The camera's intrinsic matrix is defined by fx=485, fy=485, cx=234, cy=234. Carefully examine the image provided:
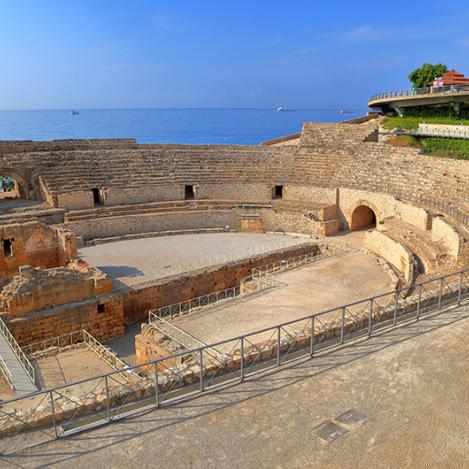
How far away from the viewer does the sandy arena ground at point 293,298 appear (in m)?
13.3

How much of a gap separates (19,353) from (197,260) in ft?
28.6

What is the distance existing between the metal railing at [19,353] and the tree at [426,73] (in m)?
39.9

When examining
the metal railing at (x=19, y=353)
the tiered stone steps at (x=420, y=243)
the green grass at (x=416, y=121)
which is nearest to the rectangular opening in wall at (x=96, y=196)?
the metal railing at (x=19, y=353)

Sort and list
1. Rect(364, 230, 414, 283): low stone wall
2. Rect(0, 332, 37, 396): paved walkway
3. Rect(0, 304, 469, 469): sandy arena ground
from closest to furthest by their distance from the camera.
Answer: Rect(0, 304, 469, 469): sandy arena ground, Rect(0, 332, 37, 396): paved walkway, Rect(364, 230, 414, 283): low stone wall

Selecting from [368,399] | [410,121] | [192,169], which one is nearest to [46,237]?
[192,169]

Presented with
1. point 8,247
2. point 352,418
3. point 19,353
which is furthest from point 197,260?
point 352,418

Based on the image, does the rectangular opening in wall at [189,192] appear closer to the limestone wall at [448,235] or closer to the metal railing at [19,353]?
the limestone wall at [448,235]

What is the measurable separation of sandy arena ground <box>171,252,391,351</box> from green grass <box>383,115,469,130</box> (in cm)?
1568

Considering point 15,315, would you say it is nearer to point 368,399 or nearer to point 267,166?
point 368,399

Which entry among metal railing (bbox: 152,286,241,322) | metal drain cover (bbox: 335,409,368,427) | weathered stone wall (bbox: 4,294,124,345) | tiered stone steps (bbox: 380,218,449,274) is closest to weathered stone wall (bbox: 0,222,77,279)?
weathered stone wall (bbox: 4,294,124,345)

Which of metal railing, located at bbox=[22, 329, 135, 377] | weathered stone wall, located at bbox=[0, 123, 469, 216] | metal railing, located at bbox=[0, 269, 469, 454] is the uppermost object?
weathered stone wall, located at bbox=[0, 123, 469, 216]

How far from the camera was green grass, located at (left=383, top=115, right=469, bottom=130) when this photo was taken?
3055cm

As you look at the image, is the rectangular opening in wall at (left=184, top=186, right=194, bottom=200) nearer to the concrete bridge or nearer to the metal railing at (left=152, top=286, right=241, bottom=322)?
the metal railing at (left=152, top=286, right=241, bottom=322)

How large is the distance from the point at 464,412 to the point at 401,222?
51.2ft
